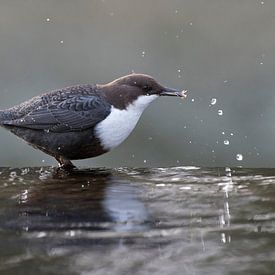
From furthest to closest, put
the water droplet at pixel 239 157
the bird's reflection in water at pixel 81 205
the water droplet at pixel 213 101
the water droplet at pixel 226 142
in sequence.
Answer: the water droplet at pixel 226 142 → the water droplet at pixel 213 101 → the water droplet at pixel 239 157 → the bird's reflection in water at pixel 81 205

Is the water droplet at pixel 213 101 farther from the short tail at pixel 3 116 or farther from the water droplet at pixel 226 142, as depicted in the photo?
the short tail at pixel 3 116

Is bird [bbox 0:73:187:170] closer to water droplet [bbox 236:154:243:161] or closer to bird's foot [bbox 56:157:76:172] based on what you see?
bird's foot [bbox 56:157:76:172]

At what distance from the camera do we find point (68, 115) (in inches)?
163

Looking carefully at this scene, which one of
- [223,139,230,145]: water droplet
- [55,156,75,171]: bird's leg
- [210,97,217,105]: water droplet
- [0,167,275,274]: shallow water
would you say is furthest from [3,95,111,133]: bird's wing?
[223,139,230,145]: water droplet

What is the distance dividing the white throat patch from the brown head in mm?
25

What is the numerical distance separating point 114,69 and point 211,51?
3.78 ft

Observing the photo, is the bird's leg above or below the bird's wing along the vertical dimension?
below

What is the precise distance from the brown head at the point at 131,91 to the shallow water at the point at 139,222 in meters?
0.40

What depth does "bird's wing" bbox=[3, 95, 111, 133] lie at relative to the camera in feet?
13.4

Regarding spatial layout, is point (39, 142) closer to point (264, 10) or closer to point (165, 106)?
point (165, 106)

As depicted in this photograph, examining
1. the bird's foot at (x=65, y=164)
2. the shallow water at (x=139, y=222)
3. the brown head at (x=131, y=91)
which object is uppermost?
the brown head at (x=131, y=91)

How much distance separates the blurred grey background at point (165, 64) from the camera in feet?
27.9

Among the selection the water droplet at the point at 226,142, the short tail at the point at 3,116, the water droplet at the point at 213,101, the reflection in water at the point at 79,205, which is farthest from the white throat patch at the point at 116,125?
the water droplet at the point at 226,142

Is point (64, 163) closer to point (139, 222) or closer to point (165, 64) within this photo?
point (139, 222)
